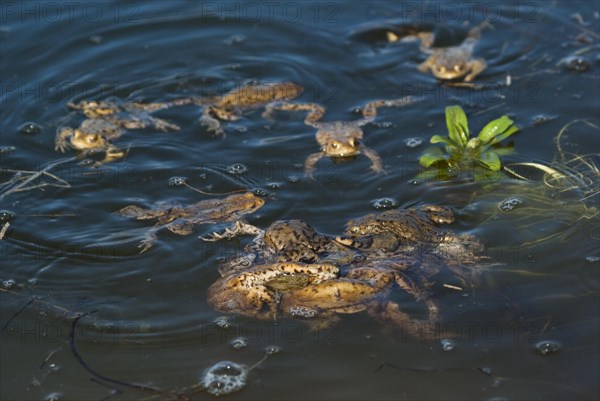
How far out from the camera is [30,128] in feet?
28.0

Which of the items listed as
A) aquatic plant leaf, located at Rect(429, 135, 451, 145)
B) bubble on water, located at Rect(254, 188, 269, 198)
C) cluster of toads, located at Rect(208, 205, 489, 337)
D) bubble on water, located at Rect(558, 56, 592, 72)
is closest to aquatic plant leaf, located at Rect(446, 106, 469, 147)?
aquatic plant leaf, located at Rect(429, 135, 451, 145)

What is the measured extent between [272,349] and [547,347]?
1.76 m

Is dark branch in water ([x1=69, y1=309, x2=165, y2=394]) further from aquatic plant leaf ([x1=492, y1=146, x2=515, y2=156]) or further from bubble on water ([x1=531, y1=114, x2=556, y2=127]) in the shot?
bubble on water ([x1=531, y1=114, x2=556, y2=127])

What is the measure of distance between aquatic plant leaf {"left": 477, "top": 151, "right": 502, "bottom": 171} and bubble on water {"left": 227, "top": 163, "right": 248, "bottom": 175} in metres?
2.04

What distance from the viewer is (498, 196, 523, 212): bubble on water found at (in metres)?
7.16

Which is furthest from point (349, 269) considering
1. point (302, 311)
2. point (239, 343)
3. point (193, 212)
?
point (193, 212)

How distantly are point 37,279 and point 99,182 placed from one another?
1.47 metres

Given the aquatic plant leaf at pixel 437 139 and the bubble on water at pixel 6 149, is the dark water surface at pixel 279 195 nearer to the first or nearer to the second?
the bubble on water at pixel 6 149

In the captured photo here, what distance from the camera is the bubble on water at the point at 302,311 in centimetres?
609

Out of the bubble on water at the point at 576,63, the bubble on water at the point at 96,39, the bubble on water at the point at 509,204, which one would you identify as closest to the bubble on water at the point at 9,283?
the bubble on water at the point at 509,204

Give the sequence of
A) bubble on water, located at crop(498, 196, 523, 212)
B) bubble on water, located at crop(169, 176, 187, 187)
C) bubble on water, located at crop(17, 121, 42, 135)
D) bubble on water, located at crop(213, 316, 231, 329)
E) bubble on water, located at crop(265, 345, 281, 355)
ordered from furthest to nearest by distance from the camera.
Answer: bubble on water, located at crop(17, 121, 42, 135), bubble on water, located at crop(169, 176, 187, 187), bubble on water, located at crop(498, 196, 523, 212), bubble on water, located at crop(213, 316, 231, 329), bubble on water, located at crop(265, 345, 281, 355)

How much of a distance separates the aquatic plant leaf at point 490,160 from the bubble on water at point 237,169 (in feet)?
6.68

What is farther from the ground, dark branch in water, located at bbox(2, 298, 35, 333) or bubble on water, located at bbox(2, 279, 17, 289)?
bubble on water, located at bbox(2, 279, 17, 289)

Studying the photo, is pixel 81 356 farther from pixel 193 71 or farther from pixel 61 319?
pixel 193 71
